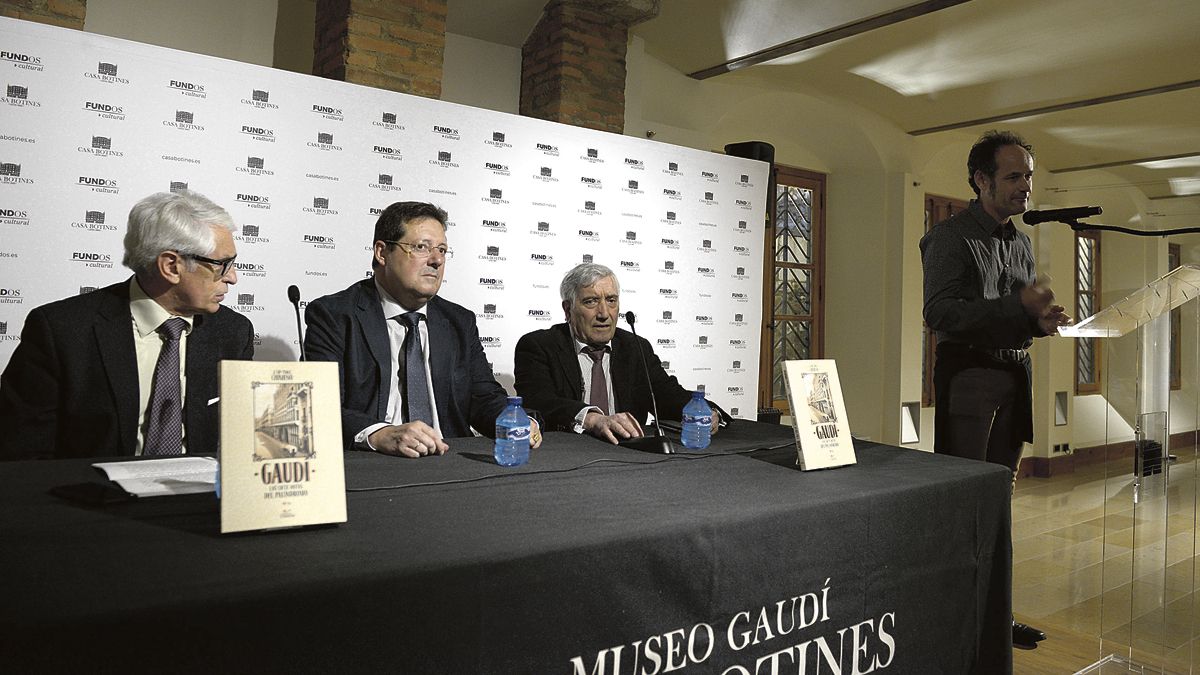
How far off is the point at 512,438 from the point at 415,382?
76 centimetres

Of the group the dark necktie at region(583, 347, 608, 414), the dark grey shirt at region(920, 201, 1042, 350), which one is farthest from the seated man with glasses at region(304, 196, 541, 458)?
the dark grey shirt at region(920, 201, 1042, 350)

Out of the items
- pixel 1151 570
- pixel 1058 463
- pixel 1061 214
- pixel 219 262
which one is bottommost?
pixel 1058 463

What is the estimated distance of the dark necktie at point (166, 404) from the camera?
1.86 metres

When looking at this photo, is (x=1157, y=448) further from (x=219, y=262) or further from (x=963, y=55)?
(x=963, y=55)

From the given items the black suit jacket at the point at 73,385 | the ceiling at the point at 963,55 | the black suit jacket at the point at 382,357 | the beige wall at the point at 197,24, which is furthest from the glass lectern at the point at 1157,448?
the beige wall at the point at 197,24

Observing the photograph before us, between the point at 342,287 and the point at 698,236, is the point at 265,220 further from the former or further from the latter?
the point at 698,236

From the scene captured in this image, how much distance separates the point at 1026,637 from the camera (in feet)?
8.91

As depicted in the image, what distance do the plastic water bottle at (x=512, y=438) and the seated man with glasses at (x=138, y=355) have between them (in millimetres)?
710

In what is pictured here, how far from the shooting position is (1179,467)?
223cm

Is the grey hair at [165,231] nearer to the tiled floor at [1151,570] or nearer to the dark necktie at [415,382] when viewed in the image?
the dark necktie at [415,382]

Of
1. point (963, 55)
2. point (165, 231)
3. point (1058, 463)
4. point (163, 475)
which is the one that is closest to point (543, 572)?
point (163, 475)

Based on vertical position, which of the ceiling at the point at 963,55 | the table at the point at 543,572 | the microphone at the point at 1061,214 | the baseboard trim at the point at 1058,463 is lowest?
the baseboard trim at the point at 1058,463

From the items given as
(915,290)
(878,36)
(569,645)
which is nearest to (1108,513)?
(569,645)

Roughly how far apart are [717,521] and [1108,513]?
1692mm
